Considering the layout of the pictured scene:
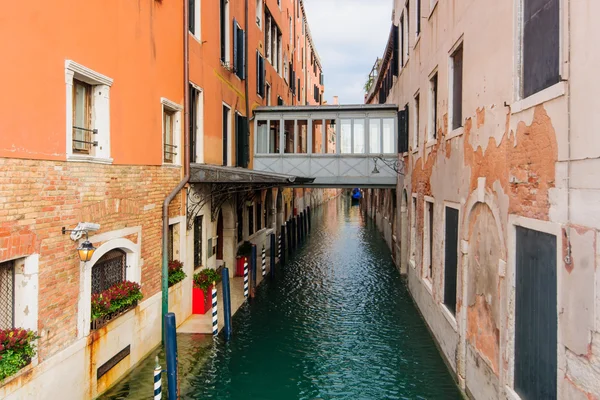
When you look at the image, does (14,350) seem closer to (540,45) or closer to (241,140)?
(540,45)

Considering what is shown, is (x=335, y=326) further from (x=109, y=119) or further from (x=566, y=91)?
(x=566, y=91)

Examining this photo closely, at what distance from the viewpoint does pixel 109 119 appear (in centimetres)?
671

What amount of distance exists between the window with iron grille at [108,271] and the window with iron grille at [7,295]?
1.65 metres

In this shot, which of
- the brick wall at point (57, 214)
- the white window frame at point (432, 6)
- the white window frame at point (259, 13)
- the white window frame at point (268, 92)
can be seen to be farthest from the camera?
the white window frame at point (268, 92)

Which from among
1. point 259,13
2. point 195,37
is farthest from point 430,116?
point 259,13

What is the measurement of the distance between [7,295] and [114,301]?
190cm

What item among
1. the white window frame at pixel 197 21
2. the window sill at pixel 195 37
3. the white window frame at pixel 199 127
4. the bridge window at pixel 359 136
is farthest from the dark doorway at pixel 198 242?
the bridge window at pixel 359 136

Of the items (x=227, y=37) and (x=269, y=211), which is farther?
(x=269, y=211)

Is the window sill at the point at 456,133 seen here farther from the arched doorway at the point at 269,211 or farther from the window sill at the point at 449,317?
the arched doorway at the point at 269,211

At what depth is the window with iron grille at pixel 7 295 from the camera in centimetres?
496

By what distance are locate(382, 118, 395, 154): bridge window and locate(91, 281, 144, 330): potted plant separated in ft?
32.1

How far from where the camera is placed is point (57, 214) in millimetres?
5570

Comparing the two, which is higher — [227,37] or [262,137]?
[227,37]

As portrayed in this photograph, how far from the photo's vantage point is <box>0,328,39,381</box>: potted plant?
4551mm
